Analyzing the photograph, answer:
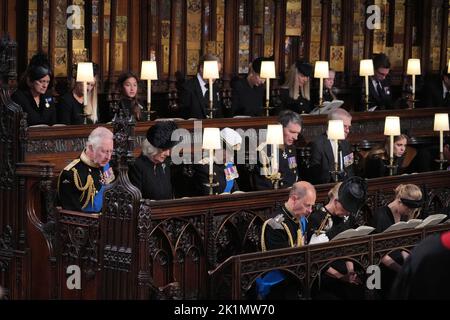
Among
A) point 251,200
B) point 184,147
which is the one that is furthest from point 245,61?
point 251,200

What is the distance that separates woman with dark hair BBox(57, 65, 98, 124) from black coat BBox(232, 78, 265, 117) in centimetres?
286

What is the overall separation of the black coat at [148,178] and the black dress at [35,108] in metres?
2.40

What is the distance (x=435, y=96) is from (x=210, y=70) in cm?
488

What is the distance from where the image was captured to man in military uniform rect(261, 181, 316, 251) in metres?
9.39

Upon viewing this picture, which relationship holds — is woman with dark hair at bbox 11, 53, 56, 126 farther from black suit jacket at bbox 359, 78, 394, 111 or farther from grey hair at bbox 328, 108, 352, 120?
black suit jacket at bbox 359, 78, 394, 111

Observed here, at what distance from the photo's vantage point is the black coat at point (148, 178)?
10234 mm

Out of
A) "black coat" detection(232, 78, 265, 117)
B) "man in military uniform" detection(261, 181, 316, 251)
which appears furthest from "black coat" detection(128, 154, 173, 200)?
"black coat" detection(232, 78, 265, 117)

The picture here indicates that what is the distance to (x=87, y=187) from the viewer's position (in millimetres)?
9891

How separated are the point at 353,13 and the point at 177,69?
12.0 feet

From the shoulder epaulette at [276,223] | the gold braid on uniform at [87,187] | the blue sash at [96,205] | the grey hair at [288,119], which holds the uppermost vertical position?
the grey hair at [288,119]

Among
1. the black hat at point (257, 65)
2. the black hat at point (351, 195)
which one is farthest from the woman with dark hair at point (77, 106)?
the black hat at point (351, 195)

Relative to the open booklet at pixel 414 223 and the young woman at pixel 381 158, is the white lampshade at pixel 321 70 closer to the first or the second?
the young woman at pixel 381 158

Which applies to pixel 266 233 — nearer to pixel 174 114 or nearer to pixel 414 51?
pixel 174 114

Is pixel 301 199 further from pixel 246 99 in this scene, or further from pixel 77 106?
pixel 246 99
